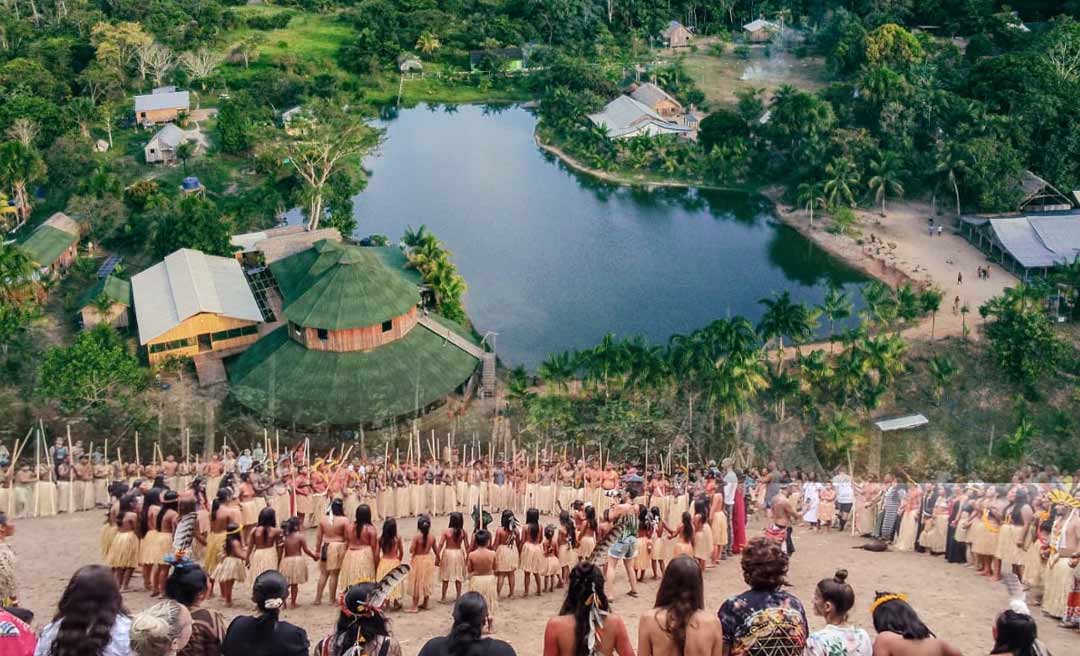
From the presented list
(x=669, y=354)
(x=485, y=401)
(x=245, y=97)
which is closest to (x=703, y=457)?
(x=669, y=354)

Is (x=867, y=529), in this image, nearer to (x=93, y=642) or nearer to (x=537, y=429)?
(x=537, y=429)

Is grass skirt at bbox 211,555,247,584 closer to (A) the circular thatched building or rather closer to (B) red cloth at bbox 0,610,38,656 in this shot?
(B) red cloth at bbox 0,610,38,656

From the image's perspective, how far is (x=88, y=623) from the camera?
7348 millimetres

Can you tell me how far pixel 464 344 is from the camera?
29.5 meters

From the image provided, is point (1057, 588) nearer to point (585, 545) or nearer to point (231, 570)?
point (585, 545)

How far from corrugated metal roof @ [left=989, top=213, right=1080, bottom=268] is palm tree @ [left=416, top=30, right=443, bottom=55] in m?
36.9

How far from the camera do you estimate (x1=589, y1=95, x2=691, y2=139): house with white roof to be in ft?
172

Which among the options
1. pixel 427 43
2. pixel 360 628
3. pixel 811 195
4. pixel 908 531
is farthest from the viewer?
pixel 427 43

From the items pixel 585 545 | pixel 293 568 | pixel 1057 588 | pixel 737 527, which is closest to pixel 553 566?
pixel 585 545

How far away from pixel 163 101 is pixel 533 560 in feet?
146

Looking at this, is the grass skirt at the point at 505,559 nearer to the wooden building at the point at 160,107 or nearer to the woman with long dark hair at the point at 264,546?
the woman with long dark hair at the point at 264,546

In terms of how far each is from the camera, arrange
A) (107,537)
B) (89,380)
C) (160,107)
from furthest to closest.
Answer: (160,107), (89,380), (107,537)

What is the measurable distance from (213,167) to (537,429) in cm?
2623

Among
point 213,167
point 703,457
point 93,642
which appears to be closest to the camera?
point 93,642
